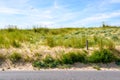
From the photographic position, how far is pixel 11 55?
1497cm

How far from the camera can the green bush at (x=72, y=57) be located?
565 inches

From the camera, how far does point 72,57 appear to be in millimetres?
14586

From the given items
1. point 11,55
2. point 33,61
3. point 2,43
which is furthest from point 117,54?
point 2,43

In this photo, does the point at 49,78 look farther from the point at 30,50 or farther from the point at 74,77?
the point at 30,50

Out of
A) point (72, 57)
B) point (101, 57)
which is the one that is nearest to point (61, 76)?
point (72, 57)

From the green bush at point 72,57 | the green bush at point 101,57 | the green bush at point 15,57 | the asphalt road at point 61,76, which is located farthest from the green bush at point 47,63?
the asphalt road at point 61,76

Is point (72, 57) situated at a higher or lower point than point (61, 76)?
higher

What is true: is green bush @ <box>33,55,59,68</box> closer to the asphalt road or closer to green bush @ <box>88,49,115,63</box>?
green bush @ <box>88,49,115,63</box>

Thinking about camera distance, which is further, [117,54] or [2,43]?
[2,43]

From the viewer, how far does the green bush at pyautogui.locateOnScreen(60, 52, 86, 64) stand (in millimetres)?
14352

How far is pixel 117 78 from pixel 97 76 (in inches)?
31.1

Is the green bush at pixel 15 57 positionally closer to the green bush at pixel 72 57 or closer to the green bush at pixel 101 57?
the green bush at pixel 72 57

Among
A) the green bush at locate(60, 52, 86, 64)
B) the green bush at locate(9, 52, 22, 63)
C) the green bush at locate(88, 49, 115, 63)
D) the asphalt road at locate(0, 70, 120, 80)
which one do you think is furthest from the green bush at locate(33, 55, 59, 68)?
the asphalt road at locate(0, 70, 120, 80)

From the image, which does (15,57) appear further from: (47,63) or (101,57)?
(101,57)
